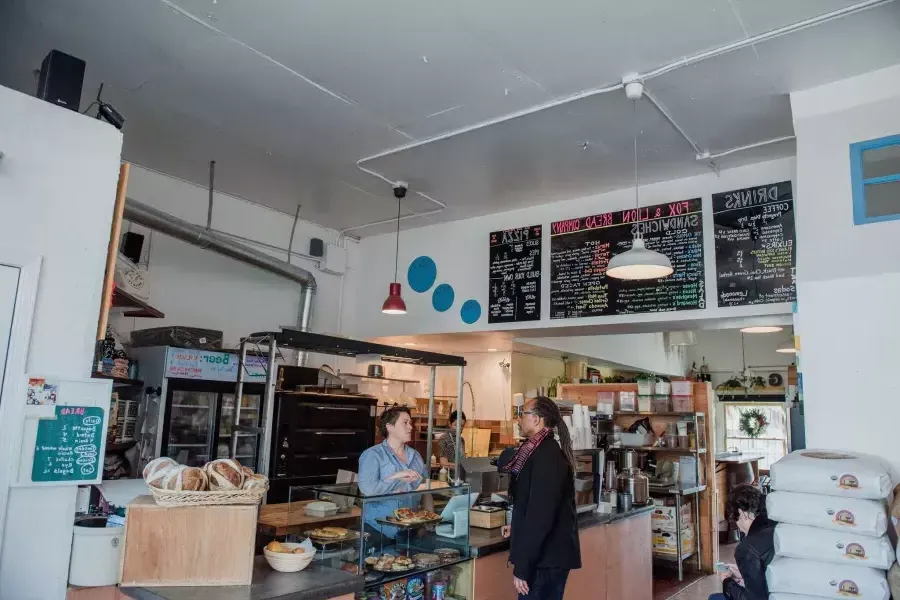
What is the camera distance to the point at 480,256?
617 centimetres

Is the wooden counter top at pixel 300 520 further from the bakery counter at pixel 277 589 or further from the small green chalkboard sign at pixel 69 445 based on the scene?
the small green chalkboard sign at pixel 69 445

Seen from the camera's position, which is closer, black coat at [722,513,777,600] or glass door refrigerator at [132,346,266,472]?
black coat at [722,513,777,600]

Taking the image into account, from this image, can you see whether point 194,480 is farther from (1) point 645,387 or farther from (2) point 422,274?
(1) point 645,387

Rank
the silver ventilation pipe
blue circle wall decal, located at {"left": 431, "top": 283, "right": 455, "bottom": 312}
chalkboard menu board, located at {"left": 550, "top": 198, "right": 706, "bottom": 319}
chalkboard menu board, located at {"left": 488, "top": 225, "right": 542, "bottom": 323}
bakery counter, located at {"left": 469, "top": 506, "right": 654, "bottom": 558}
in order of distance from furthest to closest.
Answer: blue circle wall decal, located at {"left": 431, "top": 283, "right": 455, "bottom": 312}
chalkboard menu board, located at {"left": 488, "top": 225, "right": 542, "bottom": 323}
chalkboard menu board, located at {"left": 550, "top": 198, "right": 706, "bottom": 319}
the silver ventilation pipe
bakery counter, located at {"left": 469, "top": 506, "right": 654, "bottom": 558}

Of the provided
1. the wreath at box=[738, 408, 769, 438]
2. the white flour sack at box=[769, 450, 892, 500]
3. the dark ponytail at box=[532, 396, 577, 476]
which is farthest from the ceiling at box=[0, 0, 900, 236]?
the wreath at box=[738, 408, 769, 438]

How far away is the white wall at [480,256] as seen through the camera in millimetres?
4867

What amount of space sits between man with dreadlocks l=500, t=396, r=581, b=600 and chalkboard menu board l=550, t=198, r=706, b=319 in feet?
6.60

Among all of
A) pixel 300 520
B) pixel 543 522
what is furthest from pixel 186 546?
pixel 543 522

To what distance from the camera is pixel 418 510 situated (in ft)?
10.6

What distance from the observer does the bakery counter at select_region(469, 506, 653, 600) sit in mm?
3521

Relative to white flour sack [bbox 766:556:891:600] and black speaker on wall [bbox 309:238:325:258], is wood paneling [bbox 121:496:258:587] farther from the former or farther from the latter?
black speaker on wall [bbox 309:238:325:258]

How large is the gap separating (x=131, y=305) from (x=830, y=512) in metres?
4.37

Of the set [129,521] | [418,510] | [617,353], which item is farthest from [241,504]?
[617,353]

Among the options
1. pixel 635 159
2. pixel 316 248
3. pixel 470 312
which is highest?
pixel 635 159
